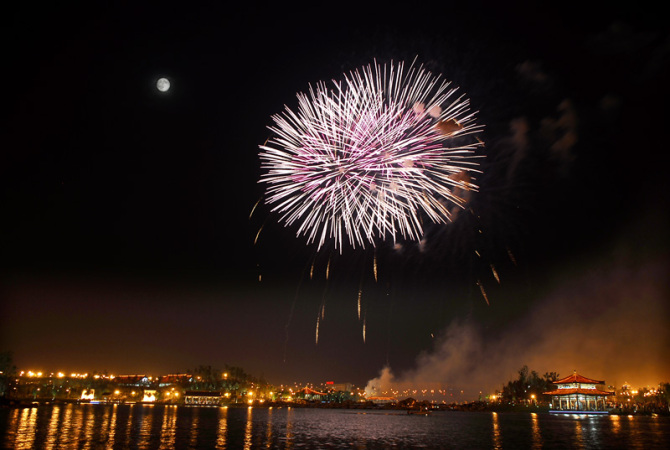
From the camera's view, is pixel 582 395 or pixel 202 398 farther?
pixel 202 398

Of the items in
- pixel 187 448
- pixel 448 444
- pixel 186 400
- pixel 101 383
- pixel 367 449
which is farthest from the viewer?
pixel 101 383

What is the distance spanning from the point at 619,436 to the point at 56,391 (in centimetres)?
18306

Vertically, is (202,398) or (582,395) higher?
(582,395)

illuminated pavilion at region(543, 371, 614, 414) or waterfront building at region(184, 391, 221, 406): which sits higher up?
illuminated pavilion at region(543, 371, 614, 414)

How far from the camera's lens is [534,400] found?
157375 millimetres

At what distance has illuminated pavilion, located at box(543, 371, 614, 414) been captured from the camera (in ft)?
318

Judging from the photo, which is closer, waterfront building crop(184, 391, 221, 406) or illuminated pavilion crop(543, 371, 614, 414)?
illuminated pavilion crop(543, 371, 614, 414)

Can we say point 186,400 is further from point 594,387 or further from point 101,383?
point 594,387

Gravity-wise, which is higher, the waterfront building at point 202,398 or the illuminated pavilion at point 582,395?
the illuminated pavilion at point 582,395

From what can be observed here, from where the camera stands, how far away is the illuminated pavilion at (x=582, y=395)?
97.1 metres

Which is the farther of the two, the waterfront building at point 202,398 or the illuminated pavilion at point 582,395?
the waterfront building at point 202,398

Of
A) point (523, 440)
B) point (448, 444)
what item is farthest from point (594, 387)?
point (448, 444)

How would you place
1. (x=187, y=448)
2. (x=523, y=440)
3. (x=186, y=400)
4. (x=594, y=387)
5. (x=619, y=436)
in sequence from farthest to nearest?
(x=186, y=400) → (x=594, y=387) → (x=619, y=436) → (x=523, y=440) → (x=187, y=448)

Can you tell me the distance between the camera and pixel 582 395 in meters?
98.9
